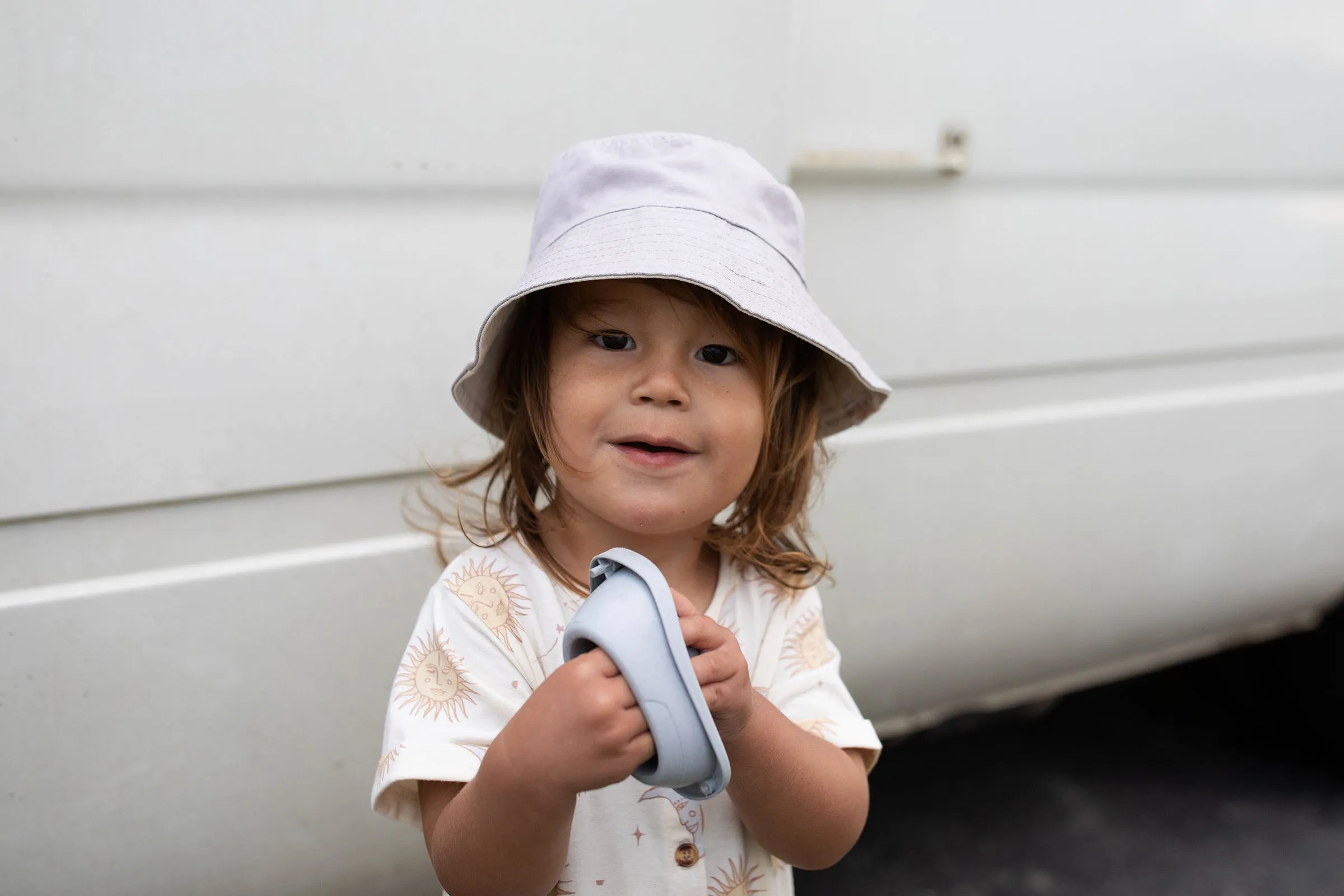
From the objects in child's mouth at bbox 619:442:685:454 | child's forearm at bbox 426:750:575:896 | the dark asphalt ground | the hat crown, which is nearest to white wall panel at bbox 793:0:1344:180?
the hat crown

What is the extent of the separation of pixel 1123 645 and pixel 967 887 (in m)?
0.65

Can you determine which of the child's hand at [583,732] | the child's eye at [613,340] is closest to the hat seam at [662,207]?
the child's eye at [613,340]

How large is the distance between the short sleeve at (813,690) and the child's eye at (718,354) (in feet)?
1.04

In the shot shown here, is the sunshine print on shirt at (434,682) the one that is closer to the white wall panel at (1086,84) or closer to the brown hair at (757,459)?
the brown hair at (757,459)

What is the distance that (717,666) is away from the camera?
0.97m

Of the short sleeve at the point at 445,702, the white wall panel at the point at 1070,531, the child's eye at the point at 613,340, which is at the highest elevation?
the child's eye at the point at 613,340

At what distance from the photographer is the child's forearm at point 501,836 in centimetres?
96

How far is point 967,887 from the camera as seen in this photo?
2.02m

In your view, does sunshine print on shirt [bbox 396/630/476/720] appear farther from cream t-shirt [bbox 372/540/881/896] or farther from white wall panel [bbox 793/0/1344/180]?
white wall panel [bbox 793/0/1344/180]

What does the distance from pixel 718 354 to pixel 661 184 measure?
0.62 feet

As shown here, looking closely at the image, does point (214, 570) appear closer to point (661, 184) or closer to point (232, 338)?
point (232, 338)

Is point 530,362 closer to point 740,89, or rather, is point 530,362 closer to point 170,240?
point 170,240

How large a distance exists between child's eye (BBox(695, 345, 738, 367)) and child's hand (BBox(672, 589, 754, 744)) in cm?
29

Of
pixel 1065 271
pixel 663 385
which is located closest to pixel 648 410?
pixel 663 385
